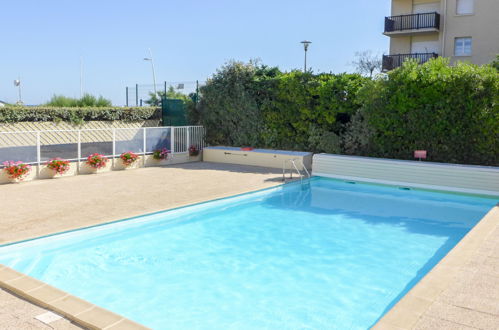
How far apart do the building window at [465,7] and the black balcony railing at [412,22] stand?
1.09 m

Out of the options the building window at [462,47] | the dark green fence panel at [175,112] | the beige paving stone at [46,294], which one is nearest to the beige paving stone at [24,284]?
the beige paving stone at [46,294]

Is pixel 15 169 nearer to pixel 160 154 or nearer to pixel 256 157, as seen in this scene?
pixel 160 154

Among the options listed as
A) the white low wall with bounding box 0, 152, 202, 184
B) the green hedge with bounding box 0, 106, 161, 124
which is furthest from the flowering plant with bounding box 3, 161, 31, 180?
the green hedge with bounding box 0, 106, 161, 124

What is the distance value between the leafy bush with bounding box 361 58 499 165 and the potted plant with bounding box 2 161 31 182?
34.5 feet

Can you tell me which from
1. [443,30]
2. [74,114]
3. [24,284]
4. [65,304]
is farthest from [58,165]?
[443,30]

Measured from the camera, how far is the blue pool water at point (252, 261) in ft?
18.9

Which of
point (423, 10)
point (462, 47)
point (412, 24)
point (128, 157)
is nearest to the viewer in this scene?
point (128, 157)

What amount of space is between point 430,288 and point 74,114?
19042 mm

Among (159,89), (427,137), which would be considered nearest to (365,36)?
(159,89)

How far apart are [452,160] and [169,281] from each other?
10.3 m

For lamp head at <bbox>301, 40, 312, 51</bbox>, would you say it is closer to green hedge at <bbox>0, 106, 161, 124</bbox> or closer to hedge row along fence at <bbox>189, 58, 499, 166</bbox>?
hedge row along fence at <bbox>189, 58, 499, 166</bbox>

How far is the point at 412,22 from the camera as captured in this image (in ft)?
85.5

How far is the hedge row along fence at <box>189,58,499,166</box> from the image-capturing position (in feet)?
42.8

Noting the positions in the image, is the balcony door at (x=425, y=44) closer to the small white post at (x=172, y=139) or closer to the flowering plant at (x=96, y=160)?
the small white post at (x=172, y=139)
